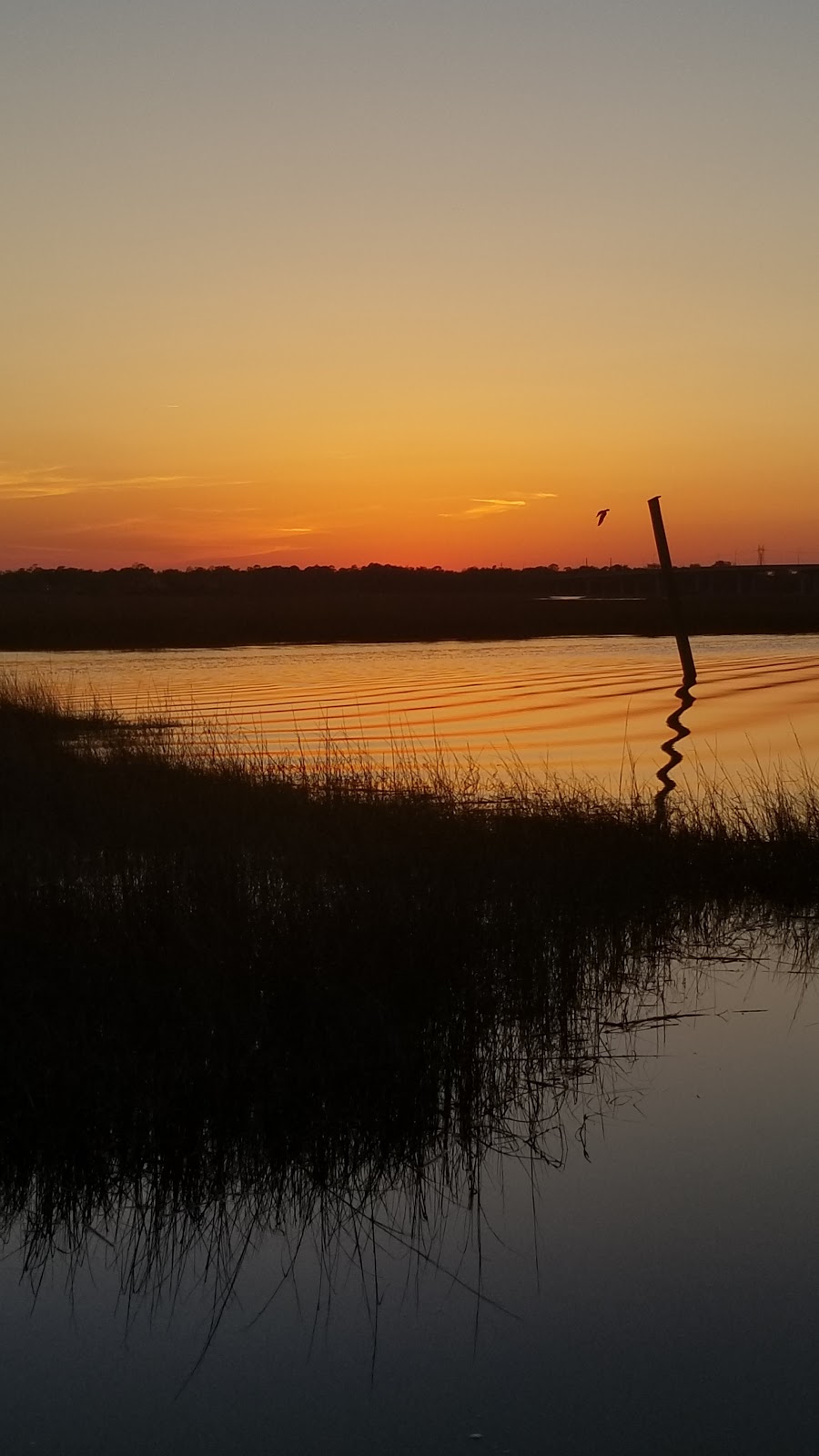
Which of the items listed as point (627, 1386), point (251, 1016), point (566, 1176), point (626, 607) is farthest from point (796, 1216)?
point (626, 607)

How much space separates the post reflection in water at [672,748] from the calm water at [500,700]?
7.3 inches

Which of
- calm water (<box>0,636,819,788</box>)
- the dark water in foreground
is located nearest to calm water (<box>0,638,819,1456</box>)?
the dark water in foreground

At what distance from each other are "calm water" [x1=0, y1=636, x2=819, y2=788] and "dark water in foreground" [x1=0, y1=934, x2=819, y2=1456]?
955 cm

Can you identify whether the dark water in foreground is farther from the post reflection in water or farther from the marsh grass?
the post reflection in water

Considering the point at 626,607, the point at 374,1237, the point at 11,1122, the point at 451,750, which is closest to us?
the point at 374,1237

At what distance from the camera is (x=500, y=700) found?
29594 mm

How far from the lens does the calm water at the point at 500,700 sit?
1962 centimetres

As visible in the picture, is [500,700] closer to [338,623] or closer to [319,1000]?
[319,1000]

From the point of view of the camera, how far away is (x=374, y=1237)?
492cm

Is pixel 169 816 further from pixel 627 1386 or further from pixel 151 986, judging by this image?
pixel 627 1386

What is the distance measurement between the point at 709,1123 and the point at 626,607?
74445 millimetres

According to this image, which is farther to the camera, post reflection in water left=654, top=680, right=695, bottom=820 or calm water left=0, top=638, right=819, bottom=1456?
post reflection in water left=654, top=680, right=695, bottom=820

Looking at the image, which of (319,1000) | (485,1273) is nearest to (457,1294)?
(485,1273)

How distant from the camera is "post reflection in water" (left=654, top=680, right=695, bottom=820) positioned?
1452 centimetres
